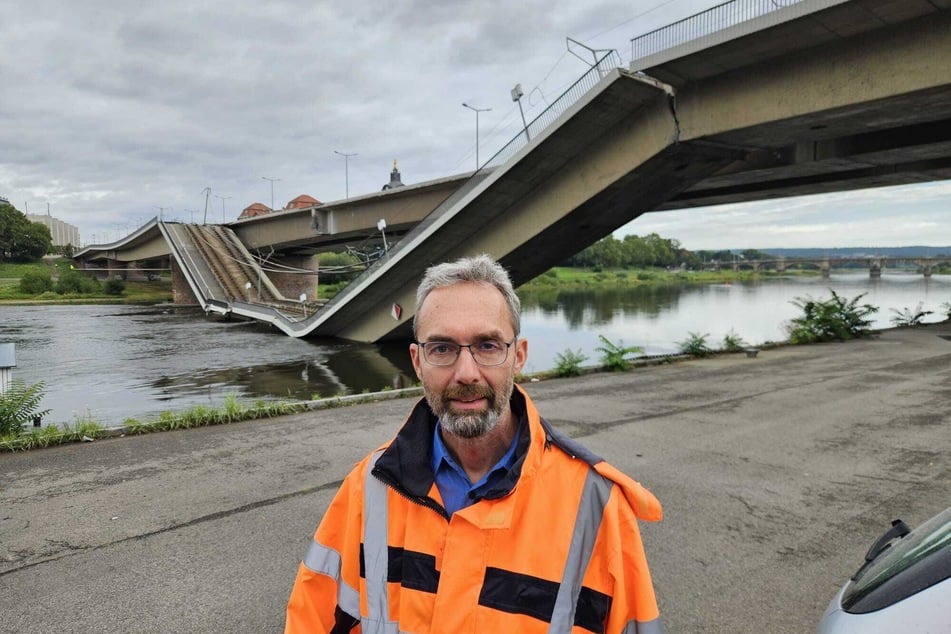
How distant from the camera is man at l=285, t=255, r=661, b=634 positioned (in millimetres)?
1664

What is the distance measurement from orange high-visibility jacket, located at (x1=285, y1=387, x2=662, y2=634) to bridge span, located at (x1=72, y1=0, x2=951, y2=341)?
511 inches

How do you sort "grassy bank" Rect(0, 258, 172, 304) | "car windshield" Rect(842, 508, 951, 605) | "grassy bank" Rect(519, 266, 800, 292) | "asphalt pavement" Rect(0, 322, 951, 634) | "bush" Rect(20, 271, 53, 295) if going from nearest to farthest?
"car windshield" Rect(842, 508, 951, 605) < "asphalt pavement" Rect(0, 322, 951, 634) < "grassy bank" Rect(0, 258, 172, 304) < "bush" Rect(20, 271, 53, 295) < "grassy bank" Rect(519, 266, 800, 292)

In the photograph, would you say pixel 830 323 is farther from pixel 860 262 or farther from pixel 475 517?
pixel 860 262

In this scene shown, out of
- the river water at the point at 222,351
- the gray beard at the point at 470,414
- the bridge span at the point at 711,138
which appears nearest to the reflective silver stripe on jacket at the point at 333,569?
the gray beard at the point at 470,414

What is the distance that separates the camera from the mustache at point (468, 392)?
6.31ft

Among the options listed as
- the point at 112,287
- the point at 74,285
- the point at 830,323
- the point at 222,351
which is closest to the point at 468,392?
the point at 830,323

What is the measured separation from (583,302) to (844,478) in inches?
1654

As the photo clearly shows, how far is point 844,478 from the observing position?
5.64 metres

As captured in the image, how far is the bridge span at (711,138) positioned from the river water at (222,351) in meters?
3.51

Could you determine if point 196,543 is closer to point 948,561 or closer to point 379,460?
point 379,460

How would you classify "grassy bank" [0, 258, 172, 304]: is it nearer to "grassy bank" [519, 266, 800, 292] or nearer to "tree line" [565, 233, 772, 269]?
"grassy bank" [519, 266, 800, 292]

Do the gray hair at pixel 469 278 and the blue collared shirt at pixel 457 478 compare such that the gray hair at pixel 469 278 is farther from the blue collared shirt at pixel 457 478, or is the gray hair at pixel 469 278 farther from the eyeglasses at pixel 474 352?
the blue collared shirt at pixel 457 478

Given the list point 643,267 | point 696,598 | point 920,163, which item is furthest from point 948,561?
point 643,267

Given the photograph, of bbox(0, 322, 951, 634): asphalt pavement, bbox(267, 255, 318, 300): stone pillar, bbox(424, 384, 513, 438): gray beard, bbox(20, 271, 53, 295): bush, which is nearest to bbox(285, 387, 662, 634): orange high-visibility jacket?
bbox(424, 384, 513, 438): gray beard
